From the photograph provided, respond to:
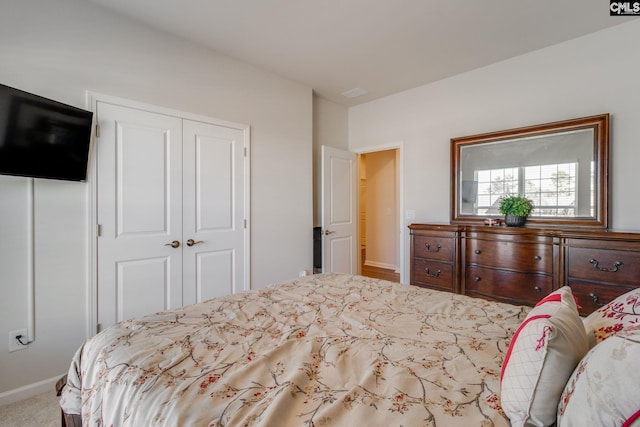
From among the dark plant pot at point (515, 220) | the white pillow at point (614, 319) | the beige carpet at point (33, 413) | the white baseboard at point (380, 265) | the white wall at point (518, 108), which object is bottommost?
the beige carpet at point (33, 413)

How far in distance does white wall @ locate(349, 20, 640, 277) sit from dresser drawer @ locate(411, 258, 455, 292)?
70cm

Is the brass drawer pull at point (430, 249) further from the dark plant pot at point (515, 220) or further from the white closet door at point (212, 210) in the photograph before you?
the white closet door at point (212, 210)

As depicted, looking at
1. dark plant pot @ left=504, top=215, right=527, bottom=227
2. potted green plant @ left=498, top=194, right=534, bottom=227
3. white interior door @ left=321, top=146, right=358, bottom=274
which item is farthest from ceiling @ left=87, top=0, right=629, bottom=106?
dark plant pot @ left=504, top=215, right=527, bottom=227

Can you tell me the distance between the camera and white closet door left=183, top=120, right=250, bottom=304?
Answer: 2.73 m

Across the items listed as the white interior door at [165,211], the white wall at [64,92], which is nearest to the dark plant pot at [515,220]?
the white interior door at [165,211]

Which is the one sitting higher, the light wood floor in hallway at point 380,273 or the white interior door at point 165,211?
the white interior door at point 165,211

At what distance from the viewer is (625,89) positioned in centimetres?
245

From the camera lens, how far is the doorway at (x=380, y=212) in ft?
18.6

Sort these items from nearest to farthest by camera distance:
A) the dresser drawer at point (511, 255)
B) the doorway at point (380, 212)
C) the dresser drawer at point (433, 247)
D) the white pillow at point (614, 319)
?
the white pillow at point (614, 319)
the dresser drawer at point (511, 255)
the dresser drawer at point (433, 247)
the doorway at point (380, 212)

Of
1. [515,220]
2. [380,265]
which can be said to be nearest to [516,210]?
[515,220]

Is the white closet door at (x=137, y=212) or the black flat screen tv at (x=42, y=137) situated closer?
the black flat screen tv at (x=42, y=137)

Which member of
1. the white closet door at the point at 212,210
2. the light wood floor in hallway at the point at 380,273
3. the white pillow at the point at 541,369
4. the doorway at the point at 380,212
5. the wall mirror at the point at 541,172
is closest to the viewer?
the white pillow at the point at 541,369

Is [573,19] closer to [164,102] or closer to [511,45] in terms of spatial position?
[511,45]

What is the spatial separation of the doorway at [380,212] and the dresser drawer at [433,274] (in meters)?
2.24
